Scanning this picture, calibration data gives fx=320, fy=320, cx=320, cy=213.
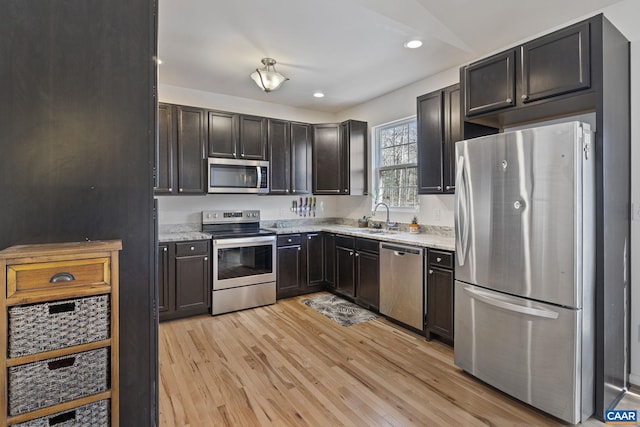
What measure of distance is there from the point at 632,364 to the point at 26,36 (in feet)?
13.1

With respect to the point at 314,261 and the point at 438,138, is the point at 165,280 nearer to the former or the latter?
the point at 314,261

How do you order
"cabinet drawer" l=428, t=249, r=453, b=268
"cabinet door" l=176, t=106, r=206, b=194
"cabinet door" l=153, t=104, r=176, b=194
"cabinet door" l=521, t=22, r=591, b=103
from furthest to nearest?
1. "cabinet door" l=176, t=106, r=206, b=194
2. "cabinet door" l=153, t=104, r=176, b=194
3. "cabinet drawer" l=428, t=249, r=453, b=268
4. "cabinet door" l=521, t=22, r=591, b=103

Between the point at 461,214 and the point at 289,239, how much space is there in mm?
2407

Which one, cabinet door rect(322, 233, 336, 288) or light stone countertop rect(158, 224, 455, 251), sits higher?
light stone countertop rect(158, 224, 455, 251)

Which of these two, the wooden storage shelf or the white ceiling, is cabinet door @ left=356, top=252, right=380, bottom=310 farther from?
the wooden storage shelf

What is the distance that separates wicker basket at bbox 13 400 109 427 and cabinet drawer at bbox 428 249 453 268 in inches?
99.3

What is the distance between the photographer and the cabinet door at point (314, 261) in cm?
446

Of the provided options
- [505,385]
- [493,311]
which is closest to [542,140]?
[493,311]

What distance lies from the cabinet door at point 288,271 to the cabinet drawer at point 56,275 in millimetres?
2994

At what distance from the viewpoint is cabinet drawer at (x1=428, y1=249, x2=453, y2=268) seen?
2.80 meters

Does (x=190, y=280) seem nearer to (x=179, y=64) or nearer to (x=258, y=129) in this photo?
(x=258, y=129)

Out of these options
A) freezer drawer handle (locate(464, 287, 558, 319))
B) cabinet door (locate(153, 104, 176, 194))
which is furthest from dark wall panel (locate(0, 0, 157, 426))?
cabinet door (locate(153, 104, 176, 194))

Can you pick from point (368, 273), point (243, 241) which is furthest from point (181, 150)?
point (368, 273)

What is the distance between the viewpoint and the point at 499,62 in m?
2.40
